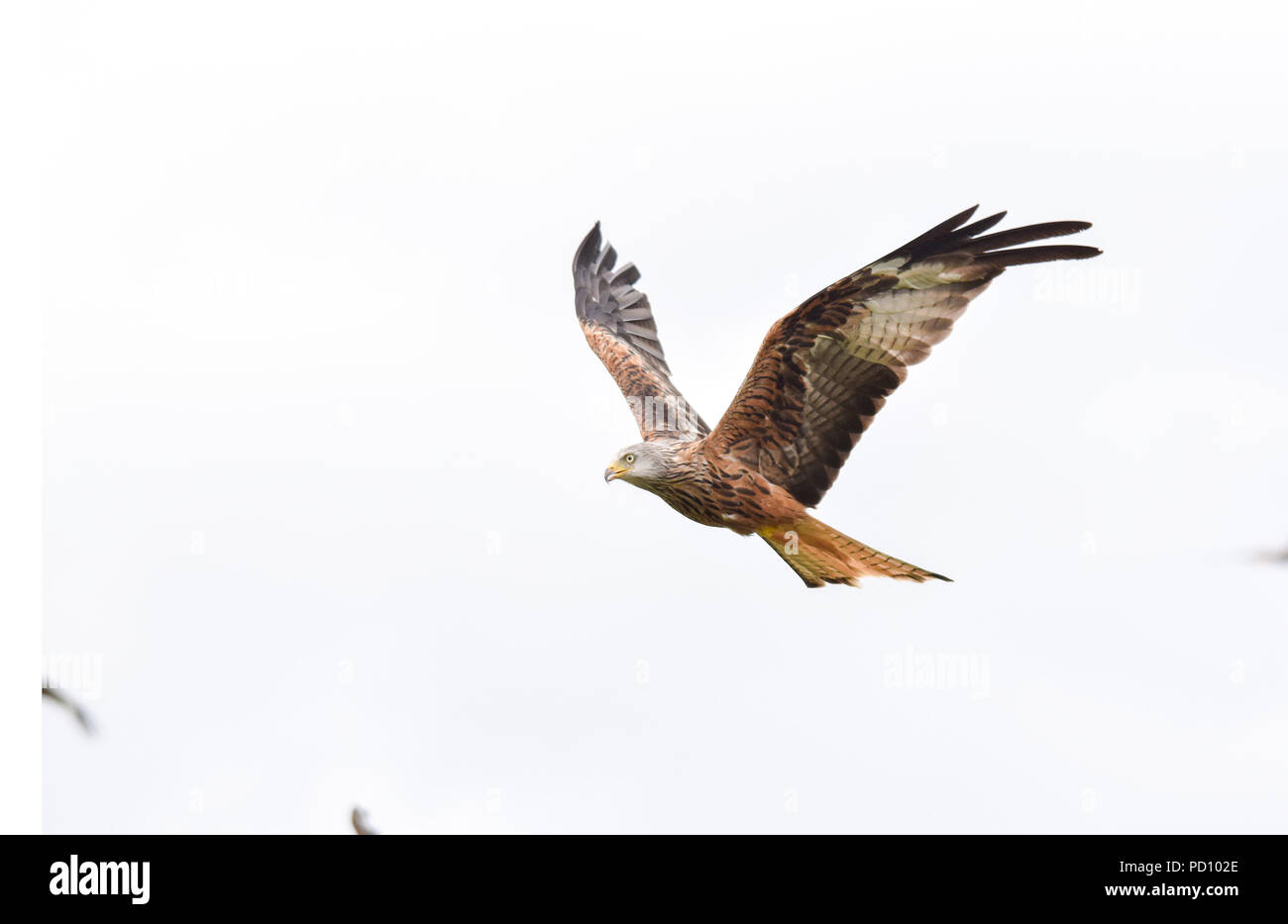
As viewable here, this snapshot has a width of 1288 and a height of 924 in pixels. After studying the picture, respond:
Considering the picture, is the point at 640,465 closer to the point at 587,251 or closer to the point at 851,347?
the point at 851,347

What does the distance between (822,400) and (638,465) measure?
109 cm


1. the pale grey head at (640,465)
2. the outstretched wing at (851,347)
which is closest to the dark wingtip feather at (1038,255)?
the outstretched wing at (851,347)

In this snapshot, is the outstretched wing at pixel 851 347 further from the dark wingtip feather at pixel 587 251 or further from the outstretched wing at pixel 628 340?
the dark wingtip feather at pixel 587 251

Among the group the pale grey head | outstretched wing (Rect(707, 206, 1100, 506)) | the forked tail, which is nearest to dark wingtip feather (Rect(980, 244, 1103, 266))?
outstretched wing (Rect(707, 206, 1100, 506))

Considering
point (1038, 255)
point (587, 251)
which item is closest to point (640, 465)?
point (1038, 255)

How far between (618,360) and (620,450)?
1.76m

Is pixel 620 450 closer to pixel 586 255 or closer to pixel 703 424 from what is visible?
pixel 703 424

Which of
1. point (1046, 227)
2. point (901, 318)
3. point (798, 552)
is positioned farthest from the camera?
point (798, 552)

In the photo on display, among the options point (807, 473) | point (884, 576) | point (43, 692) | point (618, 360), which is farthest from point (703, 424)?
point (43, 692)

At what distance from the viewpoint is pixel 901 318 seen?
7.15 meters

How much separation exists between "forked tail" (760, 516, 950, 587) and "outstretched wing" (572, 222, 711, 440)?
3.35ft

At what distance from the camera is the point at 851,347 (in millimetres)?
7309

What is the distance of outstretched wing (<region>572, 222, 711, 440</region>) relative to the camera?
29.3ft

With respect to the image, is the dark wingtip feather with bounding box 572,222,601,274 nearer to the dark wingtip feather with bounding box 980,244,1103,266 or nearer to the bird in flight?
the bird in flight
